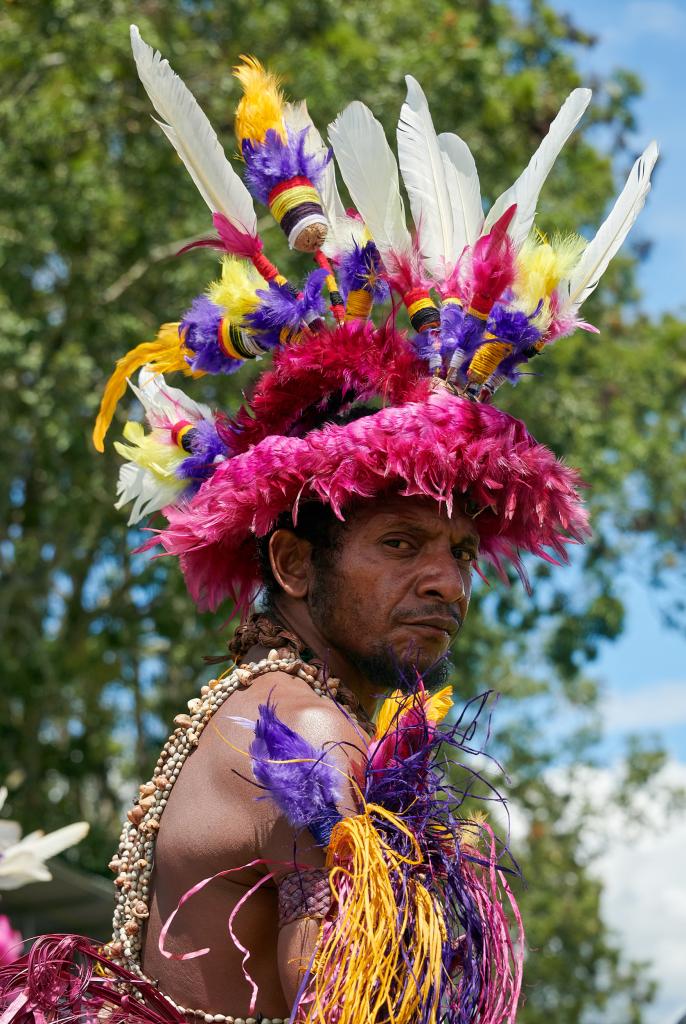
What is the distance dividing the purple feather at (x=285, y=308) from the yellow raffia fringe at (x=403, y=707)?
36.5 inches

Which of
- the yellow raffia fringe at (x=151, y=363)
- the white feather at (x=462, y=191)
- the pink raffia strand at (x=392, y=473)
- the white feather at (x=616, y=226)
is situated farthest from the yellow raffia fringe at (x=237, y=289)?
the white feather at (x=616, y=226)

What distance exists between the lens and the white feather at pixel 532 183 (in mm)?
3289

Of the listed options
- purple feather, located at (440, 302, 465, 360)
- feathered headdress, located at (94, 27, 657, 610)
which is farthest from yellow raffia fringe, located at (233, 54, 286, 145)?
purple feather, located at (440, 302, 465, 360)

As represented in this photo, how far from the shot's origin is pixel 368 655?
3.03 metres

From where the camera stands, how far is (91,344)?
12719 millimetres

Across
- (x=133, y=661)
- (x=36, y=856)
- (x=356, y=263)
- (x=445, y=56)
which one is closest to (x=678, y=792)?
(x=133, y=661)

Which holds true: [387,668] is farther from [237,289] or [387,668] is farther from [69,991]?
[237,289]

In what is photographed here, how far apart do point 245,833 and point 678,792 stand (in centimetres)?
2325

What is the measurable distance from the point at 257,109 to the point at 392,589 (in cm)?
130

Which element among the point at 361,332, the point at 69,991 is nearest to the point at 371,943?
the point at 69,991

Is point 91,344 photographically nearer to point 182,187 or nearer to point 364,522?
point 182,187

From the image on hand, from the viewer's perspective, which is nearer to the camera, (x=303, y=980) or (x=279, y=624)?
(x=303, y=980)

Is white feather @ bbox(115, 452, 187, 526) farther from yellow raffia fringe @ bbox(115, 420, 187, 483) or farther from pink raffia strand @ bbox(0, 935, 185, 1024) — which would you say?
pink raffia strand @ bbox(0, 935, 185, 1024)

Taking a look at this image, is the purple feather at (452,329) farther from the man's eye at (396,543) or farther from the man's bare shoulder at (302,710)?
the man's bare shoulder at (302,710)
